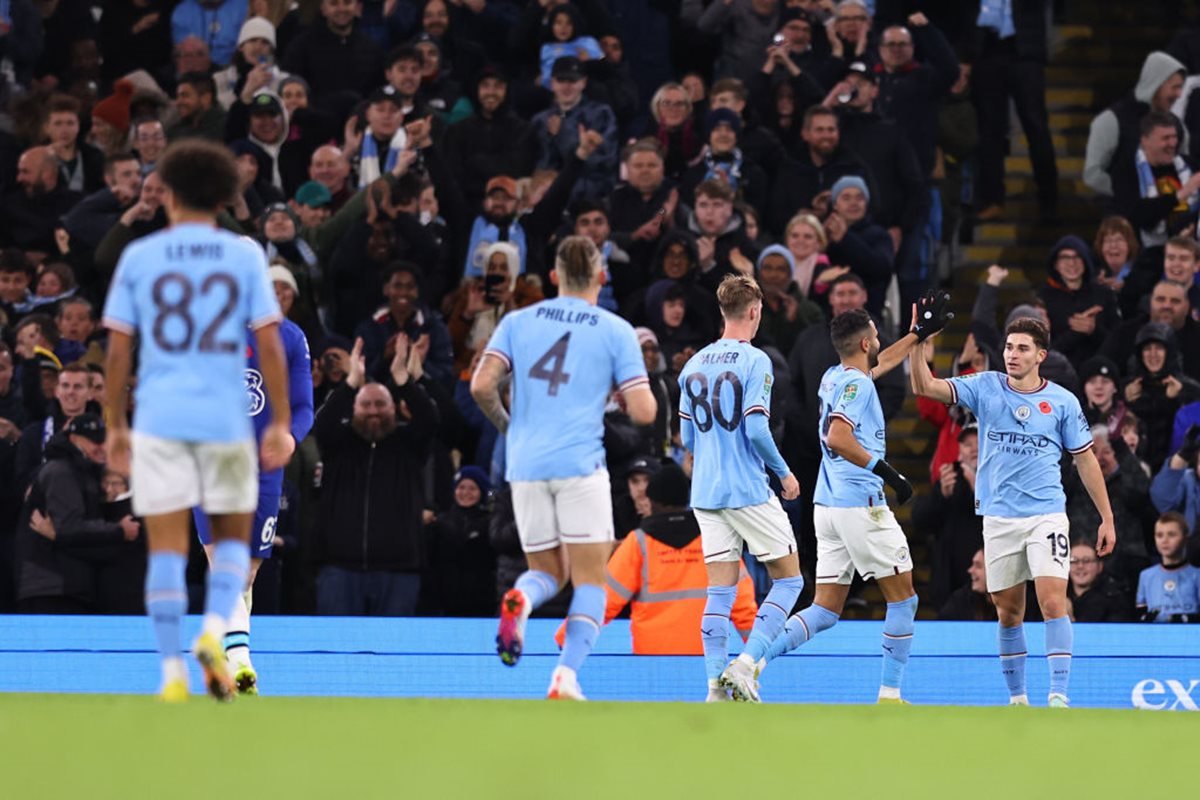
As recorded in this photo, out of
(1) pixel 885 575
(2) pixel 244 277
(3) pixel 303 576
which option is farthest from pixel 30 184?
(2) pixel 244 277

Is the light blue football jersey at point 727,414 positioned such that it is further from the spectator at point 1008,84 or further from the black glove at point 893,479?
the spectator at point 1008,84

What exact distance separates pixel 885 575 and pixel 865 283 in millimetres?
5781

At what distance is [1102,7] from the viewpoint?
2261cm

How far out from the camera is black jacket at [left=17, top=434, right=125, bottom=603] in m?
14.4

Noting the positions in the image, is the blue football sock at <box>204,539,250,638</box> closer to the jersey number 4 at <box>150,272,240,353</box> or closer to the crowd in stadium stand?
the jersey number 4 at <box>150,272,240,353</box>

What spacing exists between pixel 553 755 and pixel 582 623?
2.99m

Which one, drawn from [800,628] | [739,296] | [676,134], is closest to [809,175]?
[676,134]

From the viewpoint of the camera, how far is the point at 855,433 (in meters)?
11.8

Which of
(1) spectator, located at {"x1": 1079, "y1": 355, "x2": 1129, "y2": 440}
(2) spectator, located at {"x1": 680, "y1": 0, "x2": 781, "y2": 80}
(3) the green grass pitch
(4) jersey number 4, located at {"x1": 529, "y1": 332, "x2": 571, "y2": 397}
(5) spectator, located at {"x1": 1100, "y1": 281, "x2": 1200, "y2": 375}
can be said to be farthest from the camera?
(2) spectator, located at {"x1": 680, "y1": 0, "x2": 781, "y2": 80}

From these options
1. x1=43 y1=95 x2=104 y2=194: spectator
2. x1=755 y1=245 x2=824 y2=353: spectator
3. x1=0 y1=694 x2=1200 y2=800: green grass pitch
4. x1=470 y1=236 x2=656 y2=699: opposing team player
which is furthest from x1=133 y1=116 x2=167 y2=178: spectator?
x1=0 y1=694 x2=1200 y2=800: green grass pitch

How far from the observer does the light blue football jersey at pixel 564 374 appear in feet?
31.4

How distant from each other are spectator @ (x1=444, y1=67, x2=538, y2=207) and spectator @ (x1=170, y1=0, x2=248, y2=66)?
2790 mm

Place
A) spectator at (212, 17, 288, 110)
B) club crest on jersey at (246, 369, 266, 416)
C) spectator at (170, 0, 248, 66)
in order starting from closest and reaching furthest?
club crest on jersey at (246, 369, 266, 416) → spectator at (212, 17, 288, 110) → spectator at (170, 0, 248, 66)

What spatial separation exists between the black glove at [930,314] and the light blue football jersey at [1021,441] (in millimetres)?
505
